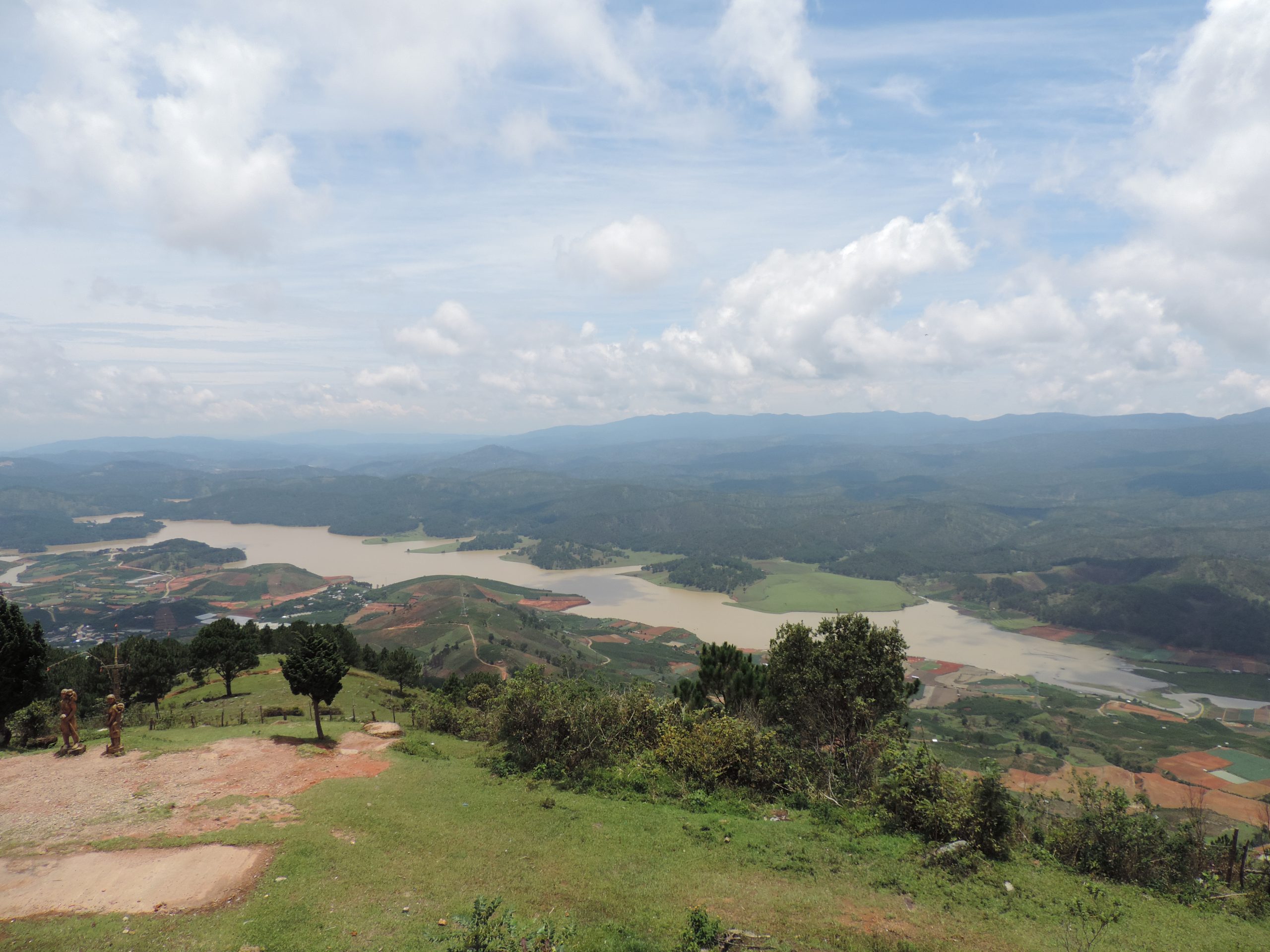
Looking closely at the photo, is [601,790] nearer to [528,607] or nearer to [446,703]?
[446,703]

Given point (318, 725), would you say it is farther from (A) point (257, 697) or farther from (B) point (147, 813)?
(A) point (257, 697)

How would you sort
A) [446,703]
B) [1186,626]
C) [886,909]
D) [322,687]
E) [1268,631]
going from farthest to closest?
[1186,626]
[1268,631]
[446,703]
[322,687]
[886,909]

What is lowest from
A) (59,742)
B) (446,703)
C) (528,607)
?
(528,607)

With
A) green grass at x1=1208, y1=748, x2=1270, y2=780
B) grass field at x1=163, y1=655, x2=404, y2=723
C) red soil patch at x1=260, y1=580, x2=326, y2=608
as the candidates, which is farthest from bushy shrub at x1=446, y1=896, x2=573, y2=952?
red soil patch at x1=260, y1=580, x2=326, y2=608

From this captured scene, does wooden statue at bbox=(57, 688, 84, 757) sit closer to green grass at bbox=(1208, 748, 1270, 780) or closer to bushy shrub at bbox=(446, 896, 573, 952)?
bushy shrub at bbox=(446, 896, 573, 952)

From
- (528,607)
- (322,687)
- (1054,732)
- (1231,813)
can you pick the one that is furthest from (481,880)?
(528,607)

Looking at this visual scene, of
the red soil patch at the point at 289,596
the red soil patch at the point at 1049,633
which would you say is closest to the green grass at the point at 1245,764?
the red soil patch at the point at 1049,633

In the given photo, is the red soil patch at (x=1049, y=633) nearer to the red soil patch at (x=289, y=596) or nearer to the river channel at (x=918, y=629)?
the river channel at (x=918, y=629)
